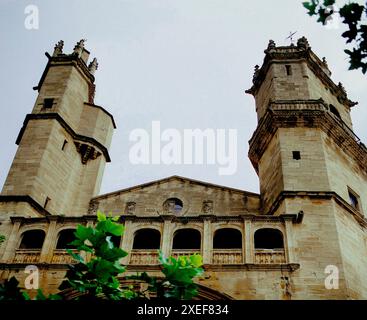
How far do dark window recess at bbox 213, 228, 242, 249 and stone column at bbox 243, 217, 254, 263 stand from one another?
0.57 m

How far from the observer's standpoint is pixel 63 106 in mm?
21656

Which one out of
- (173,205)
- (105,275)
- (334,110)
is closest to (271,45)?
(334,110)

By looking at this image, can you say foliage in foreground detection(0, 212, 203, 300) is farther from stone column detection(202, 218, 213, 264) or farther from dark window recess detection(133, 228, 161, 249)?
dark window recess detection(133, 228, 161, 249)

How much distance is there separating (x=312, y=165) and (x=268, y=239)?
328 cm

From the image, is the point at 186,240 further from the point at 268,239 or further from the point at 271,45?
the point at 271,45

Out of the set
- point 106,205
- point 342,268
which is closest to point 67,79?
point 106,205

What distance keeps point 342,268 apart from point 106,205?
942cm

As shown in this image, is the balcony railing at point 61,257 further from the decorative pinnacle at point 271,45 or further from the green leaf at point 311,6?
the decorative pinnacle at point 271,45

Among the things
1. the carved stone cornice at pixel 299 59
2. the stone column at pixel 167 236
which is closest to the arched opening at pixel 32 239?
the stone column at pixel 167 236

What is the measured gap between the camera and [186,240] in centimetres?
1689

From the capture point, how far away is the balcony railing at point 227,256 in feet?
49.6

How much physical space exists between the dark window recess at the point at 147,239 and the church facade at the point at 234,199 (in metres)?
0.05
